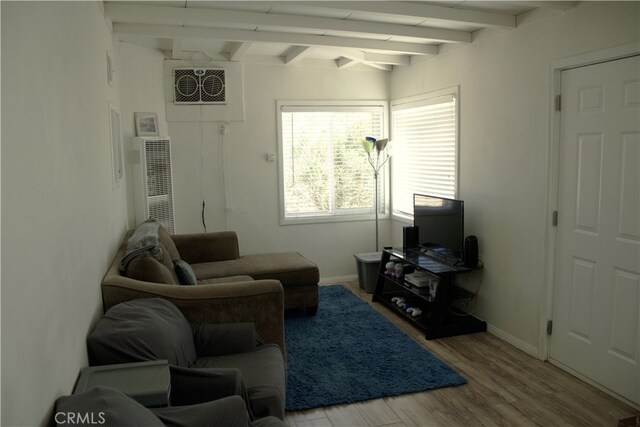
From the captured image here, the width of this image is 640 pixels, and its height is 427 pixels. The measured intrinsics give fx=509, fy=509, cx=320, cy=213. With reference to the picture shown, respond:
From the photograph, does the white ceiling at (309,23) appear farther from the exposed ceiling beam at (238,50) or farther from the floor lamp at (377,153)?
the floor lamp at (377,153)

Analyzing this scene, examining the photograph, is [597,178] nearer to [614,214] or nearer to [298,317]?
[614,214]

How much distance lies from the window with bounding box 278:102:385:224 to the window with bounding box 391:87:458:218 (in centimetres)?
29

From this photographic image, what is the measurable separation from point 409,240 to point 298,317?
132 cm

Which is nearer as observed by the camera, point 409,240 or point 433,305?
point 433,305

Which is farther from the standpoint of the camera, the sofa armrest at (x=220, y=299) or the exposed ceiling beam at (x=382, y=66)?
the exposed ceiling beam at (x=382, y=66)

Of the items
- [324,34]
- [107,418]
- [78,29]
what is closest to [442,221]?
[324,34]

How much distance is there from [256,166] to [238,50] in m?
1.23

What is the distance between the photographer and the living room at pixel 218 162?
1.40 metres

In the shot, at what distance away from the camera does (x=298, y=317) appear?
459 centimetres

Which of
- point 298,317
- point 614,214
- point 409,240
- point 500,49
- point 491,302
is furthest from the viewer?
point 409,240

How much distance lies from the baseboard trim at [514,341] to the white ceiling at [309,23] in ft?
7.76

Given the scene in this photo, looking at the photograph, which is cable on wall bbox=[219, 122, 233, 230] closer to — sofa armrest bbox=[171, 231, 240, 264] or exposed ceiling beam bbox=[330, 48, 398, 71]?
sofa armrest bbox=[171, 231, 240, 264]

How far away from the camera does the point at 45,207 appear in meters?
1.58

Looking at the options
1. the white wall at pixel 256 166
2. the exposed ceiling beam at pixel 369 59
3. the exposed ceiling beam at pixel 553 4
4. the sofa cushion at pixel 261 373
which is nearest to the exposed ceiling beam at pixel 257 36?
the exposed ceiling beam at pixel 369 59
